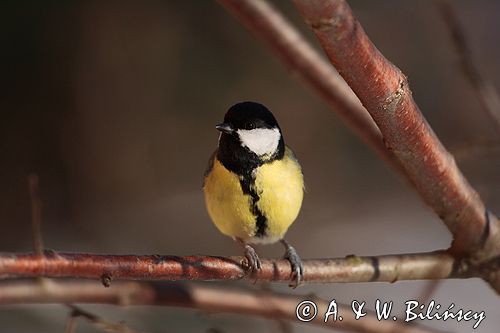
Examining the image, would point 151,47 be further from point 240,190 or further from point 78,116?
point 240,190

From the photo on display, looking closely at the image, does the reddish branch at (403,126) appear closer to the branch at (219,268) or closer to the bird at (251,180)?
the branch at (219,268)

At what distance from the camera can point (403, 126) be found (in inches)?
36.0

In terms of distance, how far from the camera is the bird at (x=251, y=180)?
124 centimetres

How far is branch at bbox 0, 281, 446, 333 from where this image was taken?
1.14 meters

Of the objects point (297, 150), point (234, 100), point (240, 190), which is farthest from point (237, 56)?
point (240, 190)

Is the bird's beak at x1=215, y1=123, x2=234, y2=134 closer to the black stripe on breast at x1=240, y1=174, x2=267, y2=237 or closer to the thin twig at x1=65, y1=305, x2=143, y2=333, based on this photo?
the black stripe on breast at x1=240, y1=174, x2=267, y2=237

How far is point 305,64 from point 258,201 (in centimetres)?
30

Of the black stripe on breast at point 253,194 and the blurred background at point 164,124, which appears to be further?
the blurred background at point 164,124

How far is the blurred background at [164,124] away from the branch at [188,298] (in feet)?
4.83

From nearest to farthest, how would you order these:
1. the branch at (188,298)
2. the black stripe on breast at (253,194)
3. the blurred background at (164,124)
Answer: the branch at (188,298)
the black stripe on breast at (253,194)
the blurred background at (164,124)

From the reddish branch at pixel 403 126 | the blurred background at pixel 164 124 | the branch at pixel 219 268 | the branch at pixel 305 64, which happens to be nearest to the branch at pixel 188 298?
the branch at pixel 219 268

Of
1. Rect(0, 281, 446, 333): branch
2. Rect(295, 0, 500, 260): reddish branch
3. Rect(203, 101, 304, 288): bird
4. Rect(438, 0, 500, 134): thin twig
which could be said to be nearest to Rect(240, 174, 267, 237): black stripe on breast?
Rect(203, 101, 304, 288): bird

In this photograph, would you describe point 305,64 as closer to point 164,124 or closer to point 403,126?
point 403,126

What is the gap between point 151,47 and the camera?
114 inches
